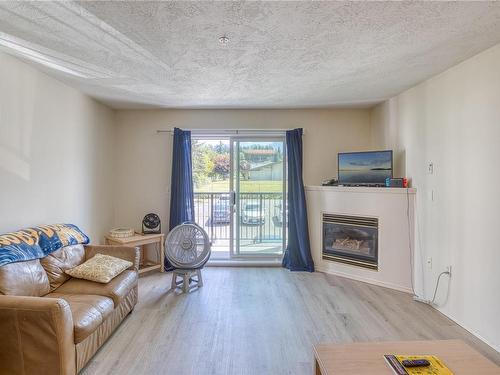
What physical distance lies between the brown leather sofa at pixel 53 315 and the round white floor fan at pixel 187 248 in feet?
2.46

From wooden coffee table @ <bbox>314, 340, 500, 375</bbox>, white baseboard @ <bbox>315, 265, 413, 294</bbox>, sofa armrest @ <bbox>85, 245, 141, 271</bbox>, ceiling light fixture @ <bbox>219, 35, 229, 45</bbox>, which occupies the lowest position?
white baseboard @ <bbox>315, 265, 413, 294</bbox>

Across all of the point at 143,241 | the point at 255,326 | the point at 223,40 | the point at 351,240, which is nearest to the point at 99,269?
the point at 143,241

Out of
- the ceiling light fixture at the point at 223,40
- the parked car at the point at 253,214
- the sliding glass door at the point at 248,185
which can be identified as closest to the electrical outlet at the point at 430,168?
the sliding glass door at the point at 248,185

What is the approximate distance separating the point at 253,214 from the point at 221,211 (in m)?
0.63

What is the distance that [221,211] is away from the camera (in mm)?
4859

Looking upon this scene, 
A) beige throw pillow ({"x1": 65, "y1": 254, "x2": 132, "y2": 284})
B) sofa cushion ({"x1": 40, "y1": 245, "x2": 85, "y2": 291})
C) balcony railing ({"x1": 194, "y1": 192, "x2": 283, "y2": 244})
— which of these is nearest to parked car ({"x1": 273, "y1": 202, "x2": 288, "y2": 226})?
→ balcony railing ({"x1": 194, "y1": 192, "x2": 283, "y2": 244})

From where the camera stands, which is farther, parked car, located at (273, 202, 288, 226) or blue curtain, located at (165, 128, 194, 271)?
parked car, located at (273, 202, 288, 226)

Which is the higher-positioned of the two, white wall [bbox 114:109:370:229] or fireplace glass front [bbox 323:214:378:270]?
white wall [bbox 114:109:370:229]

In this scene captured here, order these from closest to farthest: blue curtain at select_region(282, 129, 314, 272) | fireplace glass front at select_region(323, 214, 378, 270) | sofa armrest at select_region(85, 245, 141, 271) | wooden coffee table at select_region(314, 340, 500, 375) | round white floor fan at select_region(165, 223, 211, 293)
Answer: wooden coffee table at select_region(314, 340, 500, 375) < sofa armrest at select_region(85, 245, 141, 271) < round white floor fan at select_region(165, 223, 211, 293) < fireplace glass front at select_region(323, 214, 378, 270) < blue curtain at select_region(282, 129, 314, 272)

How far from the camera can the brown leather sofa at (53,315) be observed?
5.61 ft

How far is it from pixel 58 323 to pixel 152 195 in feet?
9.17

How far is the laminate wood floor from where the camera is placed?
2.10m

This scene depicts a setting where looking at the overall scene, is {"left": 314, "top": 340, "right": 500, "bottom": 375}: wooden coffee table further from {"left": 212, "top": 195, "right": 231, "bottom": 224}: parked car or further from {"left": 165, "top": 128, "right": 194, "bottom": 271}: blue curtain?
{"left": 212, "top": 195, "right": 231, "bottom": 224}: parked car

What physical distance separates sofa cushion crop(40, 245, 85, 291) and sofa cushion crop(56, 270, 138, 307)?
0.20ft
